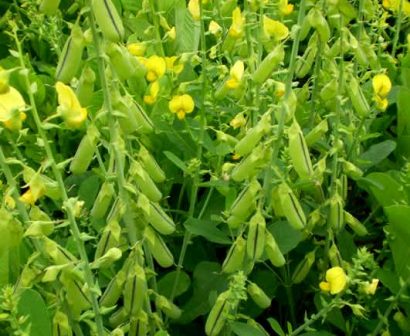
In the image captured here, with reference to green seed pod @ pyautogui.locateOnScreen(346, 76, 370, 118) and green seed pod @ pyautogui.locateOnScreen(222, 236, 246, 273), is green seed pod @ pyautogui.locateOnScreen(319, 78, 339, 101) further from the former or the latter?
green seed pod @ pyautogui.locateOnScreen(222, 236, 246, 273)

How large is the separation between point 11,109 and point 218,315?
0.62 m

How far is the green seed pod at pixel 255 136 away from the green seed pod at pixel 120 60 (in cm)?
25

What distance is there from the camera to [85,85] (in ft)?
4.13

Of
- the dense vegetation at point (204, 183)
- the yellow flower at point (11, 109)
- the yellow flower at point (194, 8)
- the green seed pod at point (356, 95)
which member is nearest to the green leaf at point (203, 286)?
the dense vegetation at point (204, 183)

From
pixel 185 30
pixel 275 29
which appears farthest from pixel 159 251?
pixel 185 30

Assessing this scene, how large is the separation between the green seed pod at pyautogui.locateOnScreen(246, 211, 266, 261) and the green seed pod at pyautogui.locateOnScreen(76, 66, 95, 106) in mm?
385

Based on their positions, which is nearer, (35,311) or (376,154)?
(35,311)

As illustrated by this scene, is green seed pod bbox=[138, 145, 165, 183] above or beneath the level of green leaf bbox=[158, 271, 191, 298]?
above

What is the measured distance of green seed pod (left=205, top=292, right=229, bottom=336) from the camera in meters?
1.43

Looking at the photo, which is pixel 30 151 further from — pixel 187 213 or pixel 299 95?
pixel 299 95

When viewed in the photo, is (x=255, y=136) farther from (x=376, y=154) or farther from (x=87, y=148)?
(x=376, y=154)

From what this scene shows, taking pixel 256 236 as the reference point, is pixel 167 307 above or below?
below

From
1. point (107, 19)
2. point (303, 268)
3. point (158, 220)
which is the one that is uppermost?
point (107, 19)

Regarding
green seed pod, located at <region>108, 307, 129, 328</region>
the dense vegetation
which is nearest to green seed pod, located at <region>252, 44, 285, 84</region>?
Result: the dense vegetation
